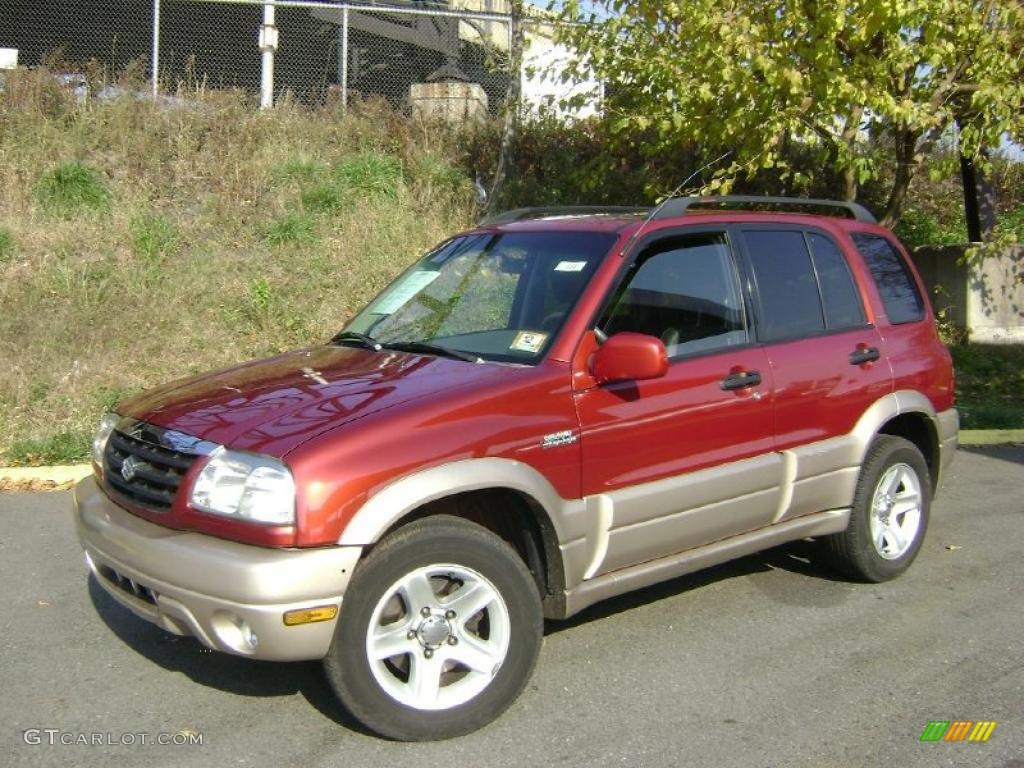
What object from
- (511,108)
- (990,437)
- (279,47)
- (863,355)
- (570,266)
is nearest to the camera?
(570,266)

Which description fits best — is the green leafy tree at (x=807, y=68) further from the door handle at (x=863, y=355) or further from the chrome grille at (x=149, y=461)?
the chrome grille at (x=149, y=461)

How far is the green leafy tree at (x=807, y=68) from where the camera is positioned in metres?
8.77

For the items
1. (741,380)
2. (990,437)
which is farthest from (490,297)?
(990,437)

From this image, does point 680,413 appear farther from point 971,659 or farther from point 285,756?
point 285,756

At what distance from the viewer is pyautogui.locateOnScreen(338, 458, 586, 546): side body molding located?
353cm

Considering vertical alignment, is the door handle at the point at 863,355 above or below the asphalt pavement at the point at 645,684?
above

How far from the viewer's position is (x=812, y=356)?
199 inches

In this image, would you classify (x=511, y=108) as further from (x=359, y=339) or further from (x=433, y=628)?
(x=433, y=628)

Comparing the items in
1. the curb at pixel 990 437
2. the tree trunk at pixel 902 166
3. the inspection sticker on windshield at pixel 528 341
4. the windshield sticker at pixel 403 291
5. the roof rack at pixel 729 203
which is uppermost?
the tree trunk at pixel 902 166

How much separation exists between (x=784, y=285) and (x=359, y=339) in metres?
2.07

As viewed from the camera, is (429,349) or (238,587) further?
(429,349)

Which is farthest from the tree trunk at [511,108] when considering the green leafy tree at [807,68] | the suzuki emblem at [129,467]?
the suzuki emblem at [129,467]

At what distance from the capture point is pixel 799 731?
3924mm

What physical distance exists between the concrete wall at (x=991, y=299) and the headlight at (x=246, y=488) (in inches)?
433
